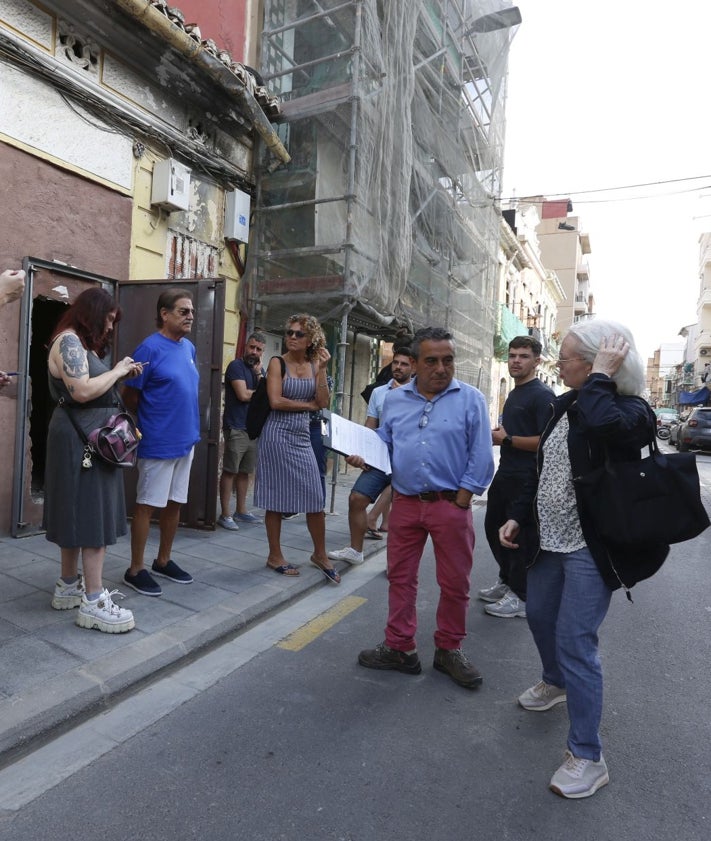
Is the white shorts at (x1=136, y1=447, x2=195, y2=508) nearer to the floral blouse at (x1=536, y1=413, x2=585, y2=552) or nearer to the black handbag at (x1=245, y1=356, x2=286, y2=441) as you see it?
the black handbag at (x1=245, y1=356, x2=286, y2=441)

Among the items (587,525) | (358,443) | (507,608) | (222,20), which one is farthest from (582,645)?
(222,20)

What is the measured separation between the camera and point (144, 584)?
384cm

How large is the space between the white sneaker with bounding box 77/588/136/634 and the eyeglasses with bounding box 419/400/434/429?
6.37 feet

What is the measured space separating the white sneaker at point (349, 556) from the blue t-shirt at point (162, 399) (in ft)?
5.70

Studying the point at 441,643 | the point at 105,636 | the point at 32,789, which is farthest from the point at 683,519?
the point at 105,636

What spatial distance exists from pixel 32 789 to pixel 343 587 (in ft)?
8.65

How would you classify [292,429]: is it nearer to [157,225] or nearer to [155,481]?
[155,481]

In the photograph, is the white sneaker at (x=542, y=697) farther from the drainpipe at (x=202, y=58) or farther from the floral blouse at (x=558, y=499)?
the drainpipe at (x=202, y=58)

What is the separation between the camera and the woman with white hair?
2.13 metres

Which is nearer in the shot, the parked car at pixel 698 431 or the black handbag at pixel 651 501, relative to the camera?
the black handbag at pixel 651 501

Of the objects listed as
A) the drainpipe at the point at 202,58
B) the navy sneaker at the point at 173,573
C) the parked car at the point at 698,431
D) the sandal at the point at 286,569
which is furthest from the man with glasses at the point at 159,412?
the parked car at the point at 698,431

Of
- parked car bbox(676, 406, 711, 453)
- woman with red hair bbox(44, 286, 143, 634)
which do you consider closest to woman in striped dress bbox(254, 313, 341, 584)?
woman with red hair bbox(44, 286, 143, 634)

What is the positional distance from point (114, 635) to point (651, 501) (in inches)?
108

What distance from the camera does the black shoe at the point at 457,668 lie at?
2934 mm
